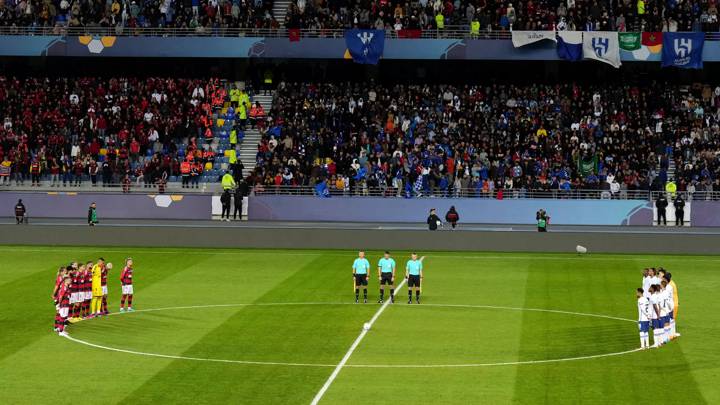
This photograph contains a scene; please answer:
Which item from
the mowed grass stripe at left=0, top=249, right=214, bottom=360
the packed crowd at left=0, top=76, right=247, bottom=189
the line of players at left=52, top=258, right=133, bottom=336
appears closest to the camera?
the mowed grass stripe at left=0, top=249, right=214, bottom=360

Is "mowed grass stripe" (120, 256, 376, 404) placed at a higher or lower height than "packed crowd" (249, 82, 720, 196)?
lower

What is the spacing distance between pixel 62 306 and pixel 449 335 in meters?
9.01

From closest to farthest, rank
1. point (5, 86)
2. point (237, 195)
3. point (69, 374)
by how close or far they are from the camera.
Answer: point (69, 374)
point (237, 195)
point (5, 86)

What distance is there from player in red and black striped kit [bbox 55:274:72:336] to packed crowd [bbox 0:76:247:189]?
30.6m

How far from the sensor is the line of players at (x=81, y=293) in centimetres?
2895

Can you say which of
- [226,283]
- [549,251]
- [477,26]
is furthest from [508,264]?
[477,26]

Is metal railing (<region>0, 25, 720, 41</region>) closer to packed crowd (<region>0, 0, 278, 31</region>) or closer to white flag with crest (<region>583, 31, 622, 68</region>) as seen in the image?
packed crowd (<region>0, 0, 278, 31</region>)

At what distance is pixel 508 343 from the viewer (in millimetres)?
28031

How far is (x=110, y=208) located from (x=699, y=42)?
29.4m

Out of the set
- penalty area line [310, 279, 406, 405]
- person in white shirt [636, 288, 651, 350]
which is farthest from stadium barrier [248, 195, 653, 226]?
person in white shirt [636, 288, 651, 350]

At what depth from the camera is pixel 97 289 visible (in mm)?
31297

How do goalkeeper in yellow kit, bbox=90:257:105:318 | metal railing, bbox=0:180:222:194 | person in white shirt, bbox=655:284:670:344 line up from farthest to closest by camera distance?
metal railing, bbox=0:180:222:194, goalkeeper in yellow kit, bbox=90:257:105:318, person in white shirt, bbox=655:284:670:344

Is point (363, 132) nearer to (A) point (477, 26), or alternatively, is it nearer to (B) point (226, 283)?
(A) point (477, 26)

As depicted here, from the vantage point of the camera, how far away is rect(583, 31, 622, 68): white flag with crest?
6119cm
